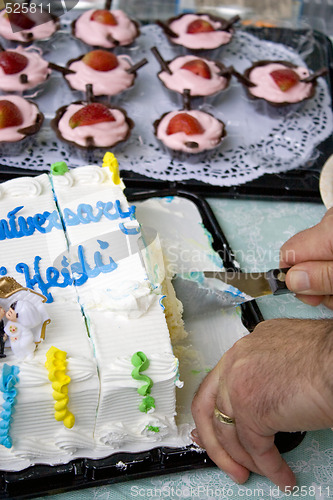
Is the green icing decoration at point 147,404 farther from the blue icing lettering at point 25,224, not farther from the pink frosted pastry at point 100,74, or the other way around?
the pink frosted pastry at point 100,74

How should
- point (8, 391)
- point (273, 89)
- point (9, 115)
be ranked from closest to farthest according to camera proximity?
point (8, 391), point (9, 115), point (273, 89)

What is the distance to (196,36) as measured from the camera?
317cm

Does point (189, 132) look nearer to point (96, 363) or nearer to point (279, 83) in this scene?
point (279, 83)

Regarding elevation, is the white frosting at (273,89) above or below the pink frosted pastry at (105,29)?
below

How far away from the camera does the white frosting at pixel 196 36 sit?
315 centimetres

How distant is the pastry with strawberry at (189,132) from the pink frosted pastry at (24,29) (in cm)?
94

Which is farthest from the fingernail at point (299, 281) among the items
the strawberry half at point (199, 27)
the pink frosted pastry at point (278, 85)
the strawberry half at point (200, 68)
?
the strawberry half at point (199, 27)

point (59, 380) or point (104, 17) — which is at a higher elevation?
point (104, 17)

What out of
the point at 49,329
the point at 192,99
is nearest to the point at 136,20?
the point at 192,99

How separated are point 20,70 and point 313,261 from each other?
179 centimetres

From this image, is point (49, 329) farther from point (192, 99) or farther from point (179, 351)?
point (192, 99)

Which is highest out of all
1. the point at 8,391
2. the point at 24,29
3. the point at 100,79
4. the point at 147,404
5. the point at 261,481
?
the point at 24,29

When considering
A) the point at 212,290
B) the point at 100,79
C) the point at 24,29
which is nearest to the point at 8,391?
the point at 212,290

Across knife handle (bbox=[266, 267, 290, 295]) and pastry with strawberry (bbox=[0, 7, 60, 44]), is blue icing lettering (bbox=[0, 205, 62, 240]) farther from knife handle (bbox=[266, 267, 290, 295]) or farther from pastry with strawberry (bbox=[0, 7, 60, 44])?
pastry with strawberry (bbox=[0, 7, 60, 44])
